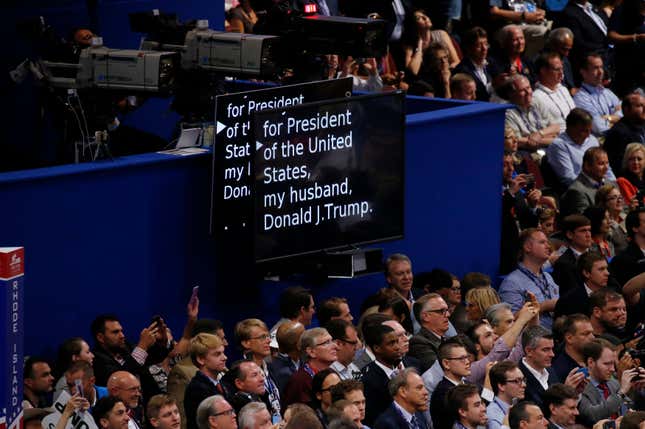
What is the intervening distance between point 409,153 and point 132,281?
2959mm

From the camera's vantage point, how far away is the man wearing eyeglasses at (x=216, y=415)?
11.3 metres

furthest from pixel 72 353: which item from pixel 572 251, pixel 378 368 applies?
pixel 572 251

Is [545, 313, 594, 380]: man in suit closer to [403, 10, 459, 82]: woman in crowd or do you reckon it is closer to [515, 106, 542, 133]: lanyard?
[515, 106, 542, 133]: lanyard

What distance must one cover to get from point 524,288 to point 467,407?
322cm

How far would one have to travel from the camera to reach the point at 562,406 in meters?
12.6

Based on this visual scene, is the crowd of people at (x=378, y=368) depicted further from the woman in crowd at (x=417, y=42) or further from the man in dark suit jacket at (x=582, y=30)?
the man in dark suit jacket at (x=582, y=30)

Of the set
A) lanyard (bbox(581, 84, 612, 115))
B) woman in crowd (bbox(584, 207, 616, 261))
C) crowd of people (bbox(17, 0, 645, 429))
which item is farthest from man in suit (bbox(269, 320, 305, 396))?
lanyard (bbox(581, 84, 612, 115))

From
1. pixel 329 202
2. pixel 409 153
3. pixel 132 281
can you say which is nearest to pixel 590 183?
pixel 409 153

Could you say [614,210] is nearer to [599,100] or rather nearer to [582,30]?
[599,100]

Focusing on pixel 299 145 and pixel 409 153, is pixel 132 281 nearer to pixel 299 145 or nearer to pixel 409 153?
pixel 299 145

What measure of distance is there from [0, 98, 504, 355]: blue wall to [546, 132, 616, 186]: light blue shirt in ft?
4.93

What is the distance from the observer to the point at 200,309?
45.5 ft

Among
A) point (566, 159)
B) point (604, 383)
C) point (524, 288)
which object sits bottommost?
point (604, 383)

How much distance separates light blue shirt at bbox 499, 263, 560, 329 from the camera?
1520 centimetres
